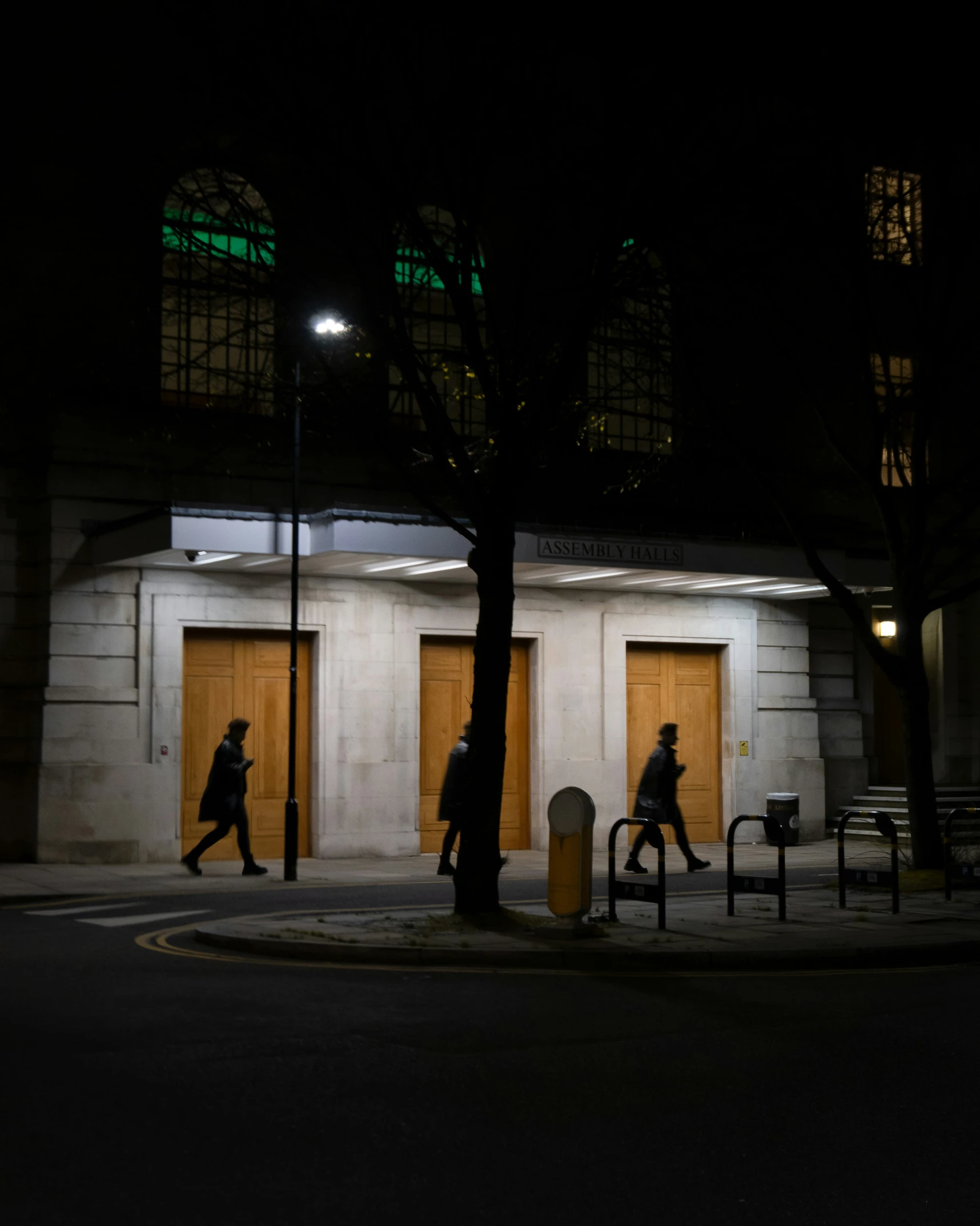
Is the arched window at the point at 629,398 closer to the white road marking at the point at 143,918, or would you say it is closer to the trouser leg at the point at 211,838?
the trouser leg at the point at 211,838

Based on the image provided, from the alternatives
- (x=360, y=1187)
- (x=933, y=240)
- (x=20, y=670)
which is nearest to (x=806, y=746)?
(x=933, y=240)

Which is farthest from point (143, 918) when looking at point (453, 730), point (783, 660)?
point (783, 660)

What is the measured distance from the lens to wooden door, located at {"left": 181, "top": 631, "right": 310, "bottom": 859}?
21.2 m

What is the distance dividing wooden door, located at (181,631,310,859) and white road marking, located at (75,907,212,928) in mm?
6266

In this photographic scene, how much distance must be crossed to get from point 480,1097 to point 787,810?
18.3m

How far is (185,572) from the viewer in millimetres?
20953

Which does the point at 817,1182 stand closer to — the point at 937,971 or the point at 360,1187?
the point at 360,1187

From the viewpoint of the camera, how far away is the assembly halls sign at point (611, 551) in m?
20.6

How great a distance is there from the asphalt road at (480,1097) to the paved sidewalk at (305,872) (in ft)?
20.5

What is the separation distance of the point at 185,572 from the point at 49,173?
229 inches

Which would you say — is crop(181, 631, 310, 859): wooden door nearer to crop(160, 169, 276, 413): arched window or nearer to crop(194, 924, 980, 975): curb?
crop(160, 169, 276, 413): arched window

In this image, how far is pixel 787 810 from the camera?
24.3m

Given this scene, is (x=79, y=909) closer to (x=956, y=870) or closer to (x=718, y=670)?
(x=956, y=870)

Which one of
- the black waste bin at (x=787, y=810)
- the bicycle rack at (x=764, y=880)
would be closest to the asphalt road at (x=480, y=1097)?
the bicycle rack at (x=764, y=880)
